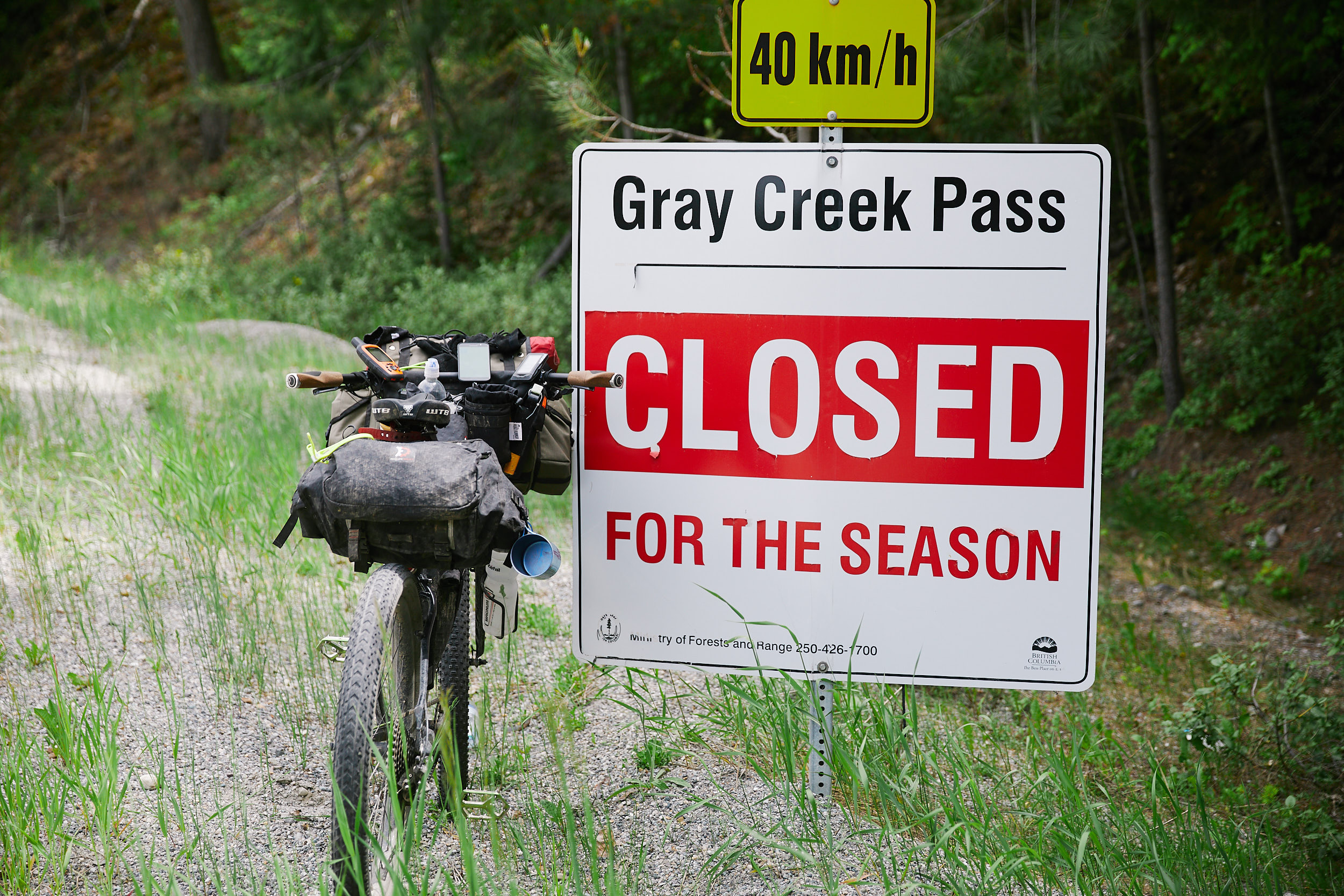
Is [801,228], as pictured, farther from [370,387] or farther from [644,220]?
[370,387]

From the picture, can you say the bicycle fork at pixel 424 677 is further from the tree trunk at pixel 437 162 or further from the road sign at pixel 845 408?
the tree trunk at pixel 437 162

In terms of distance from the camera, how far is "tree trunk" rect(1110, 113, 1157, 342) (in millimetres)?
9891

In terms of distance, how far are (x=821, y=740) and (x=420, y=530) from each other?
3.43 feet

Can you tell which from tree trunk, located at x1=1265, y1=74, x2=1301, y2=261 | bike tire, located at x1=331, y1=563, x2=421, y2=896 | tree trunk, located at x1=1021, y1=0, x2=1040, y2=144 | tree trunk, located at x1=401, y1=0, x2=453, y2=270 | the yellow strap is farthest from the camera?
tree trunk, located at x1=401, y1=0, x2=453, y2=270

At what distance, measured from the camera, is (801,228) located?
86.7 inches

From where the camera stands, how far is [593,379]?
2.12 metres

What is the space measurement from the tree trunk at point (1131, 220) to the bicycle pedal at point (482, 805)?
9.18m

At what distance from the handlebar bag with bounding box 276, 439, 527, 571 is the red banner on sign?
39 centimetres

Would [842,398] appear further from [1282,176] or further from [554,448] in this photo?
[1282,176]

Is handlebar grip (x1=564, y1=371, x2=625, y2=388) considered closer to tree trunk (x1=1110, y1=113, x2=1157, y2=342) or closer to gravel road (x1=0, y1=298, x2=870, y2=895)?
gravel road (x1=0, y1=298, x2=870, y2=895)

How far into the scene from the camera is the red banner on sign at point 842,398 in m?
2.16

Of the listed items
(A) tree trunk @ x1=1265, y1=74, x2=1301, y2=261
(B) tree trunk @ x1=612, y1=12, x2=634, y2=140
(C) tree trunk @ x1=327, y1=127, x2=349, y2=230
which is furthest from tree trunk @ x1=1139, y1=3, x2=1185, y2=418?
(C) tree trunk @ x1=327, y1=127, x2=349, y2=230

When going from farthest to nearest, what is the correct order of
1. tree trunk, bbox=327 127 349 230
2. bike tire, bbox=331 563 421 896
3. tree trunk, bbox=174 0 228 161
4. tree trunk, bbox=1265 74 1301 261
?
tree trunk, bbox=174 0 228 161
tree trunk, bbox=327 127 349 230
tree trunk, bbox=1265 74 1301 261
bike tire, bbox=331 563 421 896

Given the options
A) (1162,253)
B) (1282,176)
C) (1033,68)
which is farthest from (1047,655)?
(1282,176)
